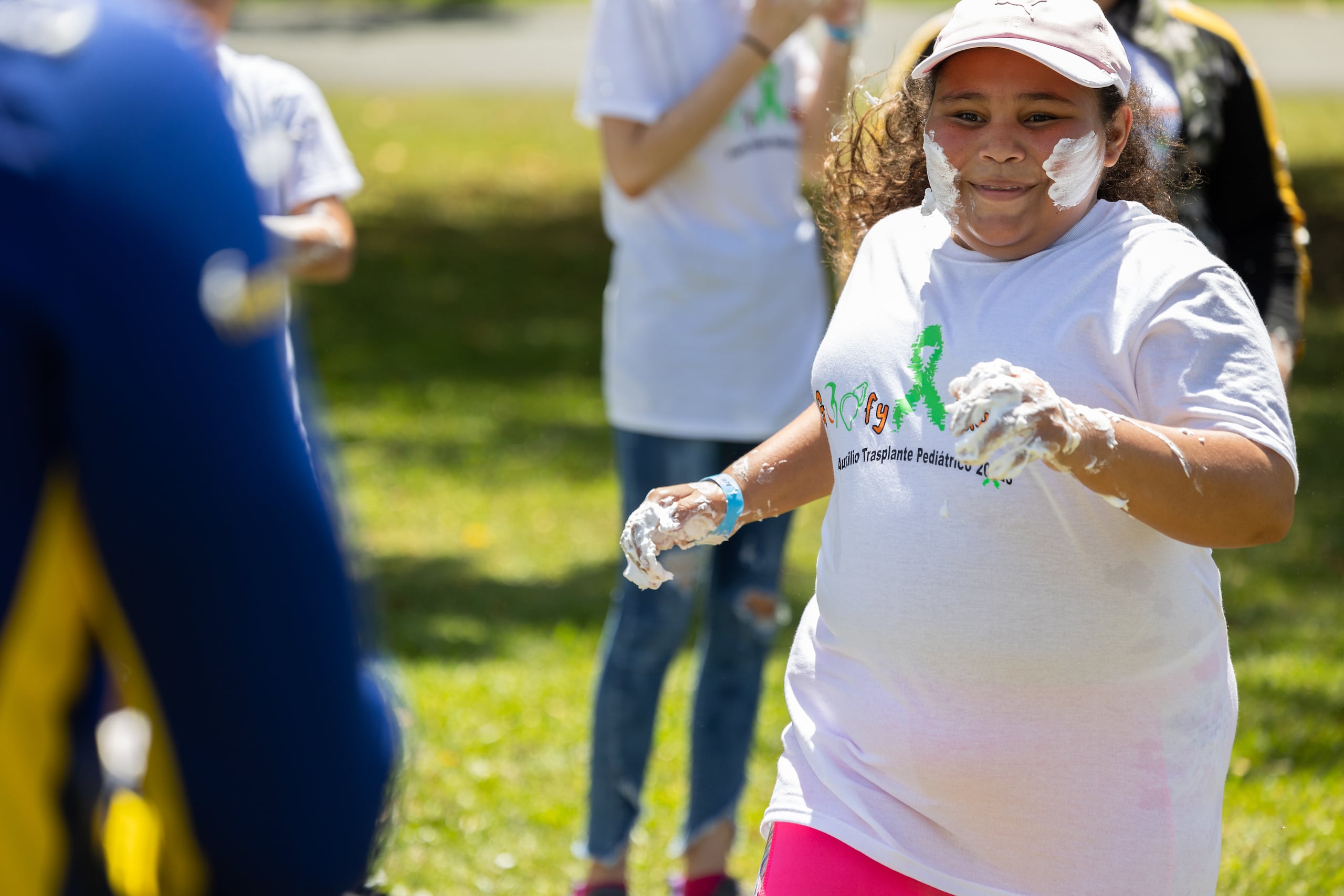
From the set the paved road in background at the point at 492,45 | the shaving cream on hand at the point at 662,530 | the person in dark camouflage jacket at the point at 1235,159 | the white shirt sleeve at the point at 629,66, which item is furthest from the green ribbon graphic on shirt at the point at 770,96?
the paved road in background at the point at 492,45

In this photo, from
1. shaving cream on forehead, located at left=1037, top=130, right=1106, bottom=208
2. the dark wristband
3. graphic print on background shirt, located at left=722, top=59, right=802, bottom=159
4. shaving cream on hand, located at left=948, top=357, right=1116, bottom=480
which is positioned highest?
shaving cream on forehead, located at left=1037, top=130, right=1106, bottom=208

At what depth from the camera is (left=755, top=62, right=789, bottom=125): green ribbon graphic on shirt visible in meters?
3.66

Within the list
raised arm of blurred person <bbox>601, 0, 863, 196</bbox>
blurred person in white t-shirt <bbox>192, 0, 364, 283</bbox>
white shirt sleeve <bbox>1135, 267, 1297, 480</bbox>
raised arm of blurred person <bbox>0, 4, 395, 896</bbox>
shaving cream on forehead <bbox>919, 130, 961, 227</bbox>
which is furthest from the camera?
raised arm of blurred person <bbox>601, 0, 863, 196</bbox>

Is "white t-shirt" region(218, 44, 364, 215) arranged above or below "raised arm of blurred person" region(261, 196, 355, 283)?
above

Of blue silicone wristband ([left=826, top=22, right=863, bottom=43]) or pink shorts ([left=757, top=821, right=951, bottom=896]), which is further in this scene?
blue silicone wristband ([left=826, top=22, right=863, bottom=43])

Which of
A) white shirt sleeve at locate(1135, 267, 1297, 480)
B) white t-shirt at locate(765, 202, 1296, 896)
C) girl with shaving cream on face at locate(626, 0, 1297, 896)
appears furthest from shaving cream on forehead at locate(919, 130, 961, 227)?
white shirt sleeve at locate(1135, 267, 1297, 480)

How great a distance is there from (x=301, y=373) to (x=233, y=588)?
45cm

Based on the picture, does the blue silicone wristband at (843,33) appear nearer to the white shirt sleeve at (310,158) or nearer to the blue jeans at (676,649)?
the blue jeans at (676,649)

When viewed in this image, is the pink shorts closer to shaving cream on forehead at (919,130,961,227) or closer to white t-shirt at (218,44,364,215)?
shaving cream on forehead at (919,130,961,227)

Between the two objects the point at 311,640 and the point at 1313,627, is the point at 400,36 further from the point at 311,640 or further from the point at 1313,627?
the point at 311,640

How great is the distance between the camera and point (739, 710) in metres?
3.70

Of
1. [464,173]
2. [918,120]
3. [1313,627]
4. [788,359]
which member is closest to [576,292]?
[464,173]

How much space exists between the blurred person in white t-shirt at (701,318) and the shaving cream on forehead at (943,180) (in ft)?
3.94

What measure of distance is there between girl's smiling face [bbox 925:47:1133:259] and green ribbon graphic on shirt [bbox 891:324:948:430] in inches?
6.9
